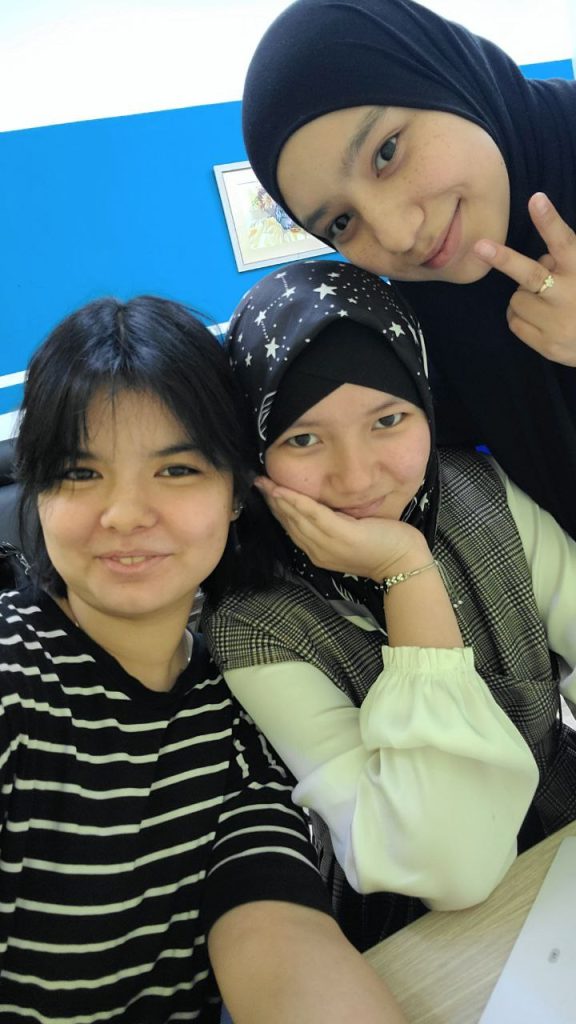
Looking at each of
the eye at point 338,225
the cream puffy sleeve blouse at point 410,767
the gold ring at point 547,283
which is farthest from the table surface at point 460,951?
the eye at point 338,225

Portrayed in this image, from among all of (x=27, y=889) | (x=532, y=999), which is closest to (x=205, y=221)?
(x=27, y=889)

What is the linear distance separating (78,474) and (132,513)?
10 centimetres

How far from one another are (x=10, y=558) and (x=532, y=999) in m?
1.15

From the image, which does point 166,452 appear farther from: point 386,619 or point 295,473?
point 386,619

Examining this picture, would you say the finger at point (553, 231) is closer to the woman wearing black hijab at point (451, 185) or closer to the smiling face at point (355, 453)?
the woman wearing black hijab at point (451, 185)

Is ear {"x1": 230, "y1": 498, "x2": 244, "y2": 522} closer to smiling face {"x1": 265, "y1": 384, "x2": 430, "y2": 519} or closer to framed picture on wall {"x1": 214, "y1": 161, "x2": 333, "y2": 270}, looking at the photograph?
smiling face {"x1": 265, "y1": 384, "x2": 430, "y2": 519}

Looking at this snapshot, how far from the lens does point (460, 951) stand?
72 centimetres

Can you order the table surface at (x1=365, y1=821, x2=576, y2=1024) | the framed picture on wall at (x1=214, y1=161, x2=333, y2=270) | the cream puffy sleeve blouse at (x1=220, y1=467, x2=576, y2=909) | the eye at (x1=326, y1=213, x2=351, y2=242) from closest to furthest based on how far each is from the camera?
the table surface at (x1=365, y1=821, x2=576, y2=1024)
the cream puffy sleeve blouse at (x1=220, y1=467, x2=576, y2=909)
the eye at (x1=326, y1=213, x2=351, y2=242)
the framed picture on wall at (x1=214, y1=161, x2=333, y2=270)

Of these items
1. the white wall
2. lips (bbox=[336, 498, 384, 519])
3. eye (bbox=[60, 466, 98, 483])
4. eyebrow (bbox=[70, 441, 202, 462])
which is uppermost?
the white wall

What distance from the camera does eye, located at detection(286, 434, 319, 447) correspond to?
3.28 feet

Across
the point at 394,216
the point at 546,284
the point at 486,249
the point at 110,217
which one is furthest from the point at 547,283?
the point at 110,217

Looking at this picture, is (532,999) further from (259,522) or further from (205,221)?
(205,221)

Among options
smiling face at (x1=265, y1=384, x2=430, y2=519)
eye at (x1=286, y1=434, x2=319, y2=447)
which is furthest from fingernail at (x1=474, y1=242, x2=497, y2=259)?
eye at (x1=286, y1=434, x2=319, y2=447)

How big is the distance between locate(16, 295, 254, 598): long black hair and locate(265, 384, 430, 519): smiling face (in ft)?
0.24
